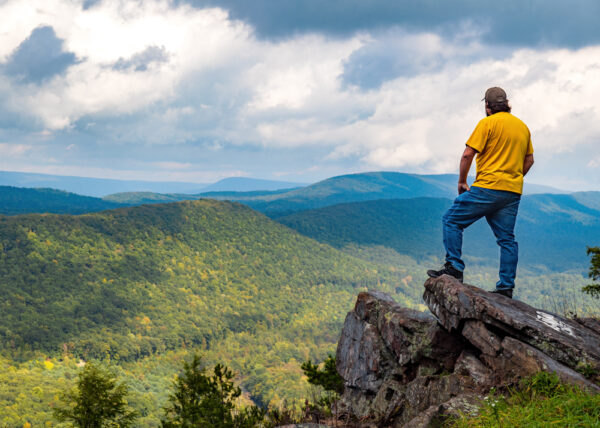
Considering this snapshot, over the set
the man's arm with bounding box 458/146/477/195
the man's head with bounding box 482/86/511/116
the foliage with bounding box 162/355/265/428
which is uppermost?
the man's head with bounding box 482/86/511/116

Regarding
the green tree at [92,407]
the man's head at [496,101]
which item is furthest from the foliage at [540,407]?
the green tree at [92,407]

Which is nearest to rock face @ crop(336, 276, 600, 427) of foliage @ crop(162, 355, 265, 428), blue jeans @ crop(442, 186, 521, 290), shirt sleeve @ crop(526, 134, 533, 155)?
blue jeans @ crop(442, 186, 521, 290)

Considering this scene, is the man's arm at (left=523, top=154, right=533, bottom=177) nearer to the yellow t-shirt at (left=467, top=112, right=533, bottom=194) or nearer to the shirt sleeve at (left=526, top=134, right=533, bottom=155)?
the shirt sleeve at (left=526, top=134, right=533, bottom=155)

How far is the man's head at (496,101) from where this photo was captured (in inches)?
310

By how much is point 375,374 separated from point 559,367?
5159 millimetres

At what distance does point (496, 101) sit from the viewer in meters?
7.88

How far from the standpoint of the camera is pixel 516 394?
5664 millimetres

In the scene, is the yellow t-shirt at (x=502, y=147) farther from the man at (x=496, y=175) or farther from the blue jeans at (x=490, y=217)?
the blue jeans at (x=490, y=217)

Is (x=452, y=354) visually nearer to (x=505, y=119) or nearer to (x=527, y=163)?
(x=527, y=163)

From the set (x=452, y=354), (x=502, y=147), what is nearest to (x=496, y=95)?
(x=502, y=147)

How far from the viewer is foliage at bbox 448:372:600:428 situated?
177 inches

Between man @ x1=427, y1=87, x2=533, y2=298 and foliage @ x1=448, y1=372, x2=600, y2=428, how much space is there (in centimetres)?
300

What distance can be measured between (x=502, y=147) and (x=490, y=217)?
1.51 m

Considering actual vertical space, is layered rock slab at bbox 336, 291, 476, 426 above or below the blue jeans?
below
